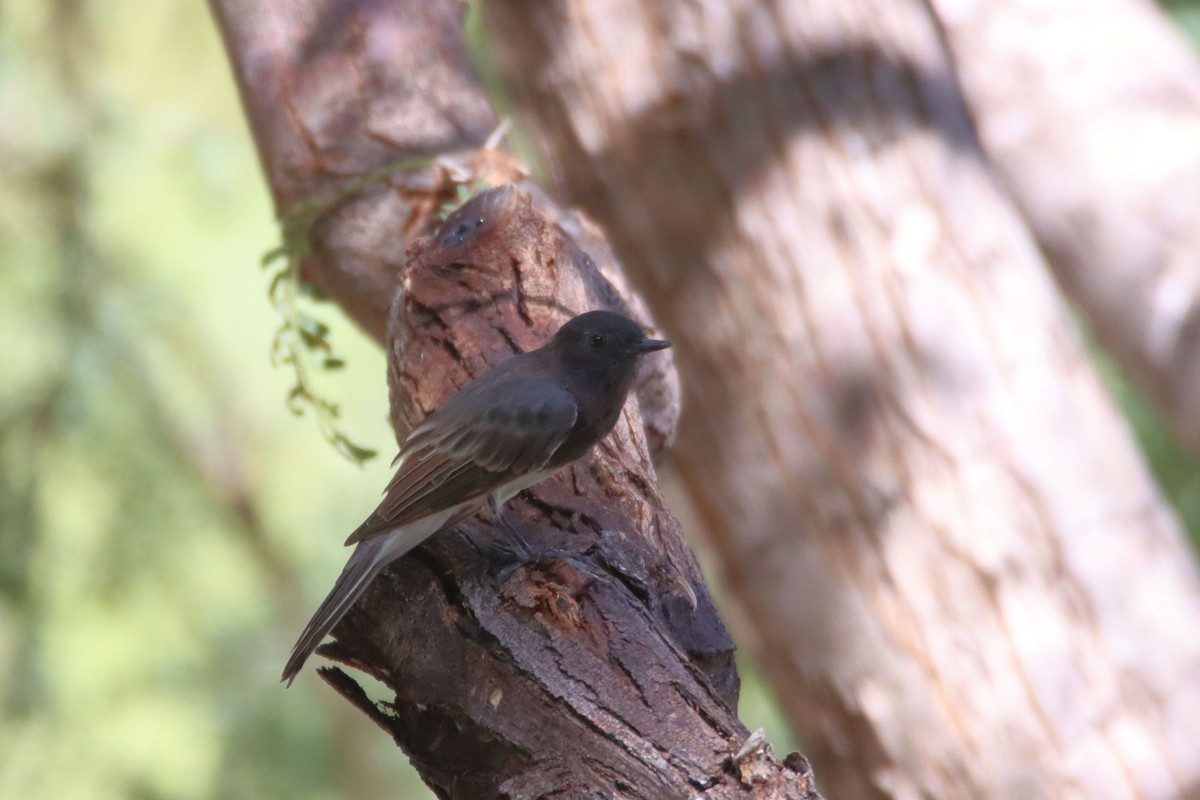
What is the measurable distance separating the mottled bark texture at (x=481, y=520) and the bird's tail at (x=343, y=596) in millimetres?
26

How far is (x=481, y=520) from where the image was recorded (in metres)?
2.58

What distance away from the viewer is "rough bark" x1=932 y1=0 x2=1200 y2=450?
14.0ft

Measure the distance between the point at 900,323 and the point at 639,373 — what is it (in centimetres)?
96

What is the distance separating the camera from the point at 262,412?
5.71 metres

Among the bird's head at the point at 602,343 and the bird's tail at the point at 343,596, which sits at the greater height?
the bird's head at the point at 602,343

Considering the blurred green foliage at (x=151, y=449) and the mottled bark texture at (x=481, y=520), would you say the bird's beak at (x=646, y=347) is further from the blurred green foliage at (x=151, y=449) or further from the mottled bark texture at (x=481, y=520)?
the blurred green foliage at (x=151, y=449)

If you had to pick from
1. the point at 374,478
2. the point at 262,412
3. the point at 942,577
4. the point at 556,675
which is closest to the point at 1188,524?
the point at 942,577

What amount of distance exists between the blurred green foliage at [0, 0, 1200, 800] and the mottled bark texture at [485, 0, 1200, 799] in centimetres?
229

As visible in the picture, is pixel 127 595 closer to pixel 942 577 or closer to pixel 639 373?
pixel 639 373

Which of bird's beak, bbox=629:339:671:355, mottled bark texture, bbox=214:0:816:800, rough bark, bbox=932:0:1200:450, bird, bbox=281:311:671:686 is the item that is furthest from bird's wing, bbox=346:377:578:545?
rough bark, bbox=932:0:1200:450

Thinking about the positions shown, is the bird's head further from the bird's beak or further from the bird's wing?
the bird's wing

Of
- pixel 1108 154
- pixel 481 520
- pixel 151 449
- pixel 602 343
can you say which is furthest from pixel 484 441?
pixel 151 449

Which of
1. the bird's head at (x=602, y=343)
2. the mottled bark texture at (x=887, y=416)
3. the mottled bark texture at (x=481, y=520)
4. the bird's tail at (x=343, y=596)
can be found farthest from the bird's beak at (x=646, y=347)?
the mottled bark texture at (x=887, y=416)

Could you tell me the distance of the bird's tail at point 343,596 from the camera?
2.17 meters
